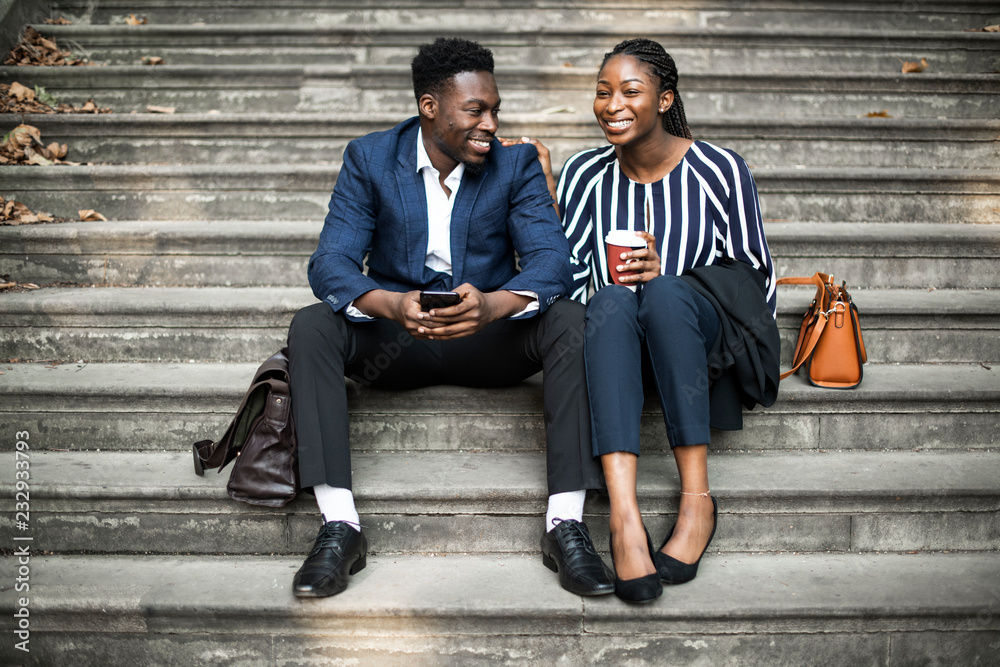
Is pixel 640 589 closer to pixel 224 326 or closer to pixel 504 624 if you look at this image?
pixel 504 624

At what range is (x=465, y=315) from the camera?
1.99 meters

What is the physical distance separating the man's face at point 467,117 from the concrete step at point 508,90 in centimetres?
143

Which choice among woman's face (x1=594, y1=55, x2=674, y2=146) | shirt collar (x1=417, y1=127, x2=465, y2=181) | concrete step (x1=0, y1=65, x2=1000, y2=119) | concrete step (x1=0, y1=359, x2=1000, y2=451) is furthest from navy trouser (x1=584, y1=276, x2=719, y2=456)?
concrete step (x1=0, y1=65, x2=1000, y2=119)

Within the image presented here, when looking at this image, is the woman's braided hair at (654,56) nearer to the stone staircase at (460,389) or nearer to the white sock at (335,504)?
the stone staircase at (460,389)

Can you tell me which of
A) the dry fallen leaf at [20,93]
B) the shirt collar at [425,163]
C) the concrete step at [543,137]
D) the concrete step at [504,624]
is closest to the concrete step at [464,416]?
the concrete step at [504,624]

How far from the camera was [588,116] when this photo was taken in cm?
342

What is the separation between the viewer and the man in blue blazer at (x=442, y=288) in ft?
6.57

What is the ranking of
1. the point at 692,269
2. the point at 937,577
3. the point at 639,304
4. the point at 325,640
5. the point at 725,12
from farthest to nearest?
the point at 725,12
the point at 692,269
the point at 639,304
the point at 937,577
the point at 325,640

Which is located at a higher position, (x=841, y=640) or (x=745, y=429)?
(x=745, y=429)

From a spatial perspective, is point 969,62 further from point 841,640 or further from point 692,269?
point 841,640

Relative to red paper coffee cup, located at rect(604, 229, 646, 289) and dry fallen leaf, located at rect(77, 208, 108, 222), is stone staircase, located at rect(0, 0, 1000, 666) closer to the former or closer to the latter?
dry fallen leaf, located at rect(77, 208, 108, 222)

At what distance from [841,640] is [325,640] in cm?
134

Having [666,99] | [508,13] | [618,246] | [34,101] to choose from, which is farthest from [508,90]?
[34,101]

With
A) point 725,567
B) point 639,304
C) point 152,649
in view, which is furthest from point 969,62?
point 152,649
